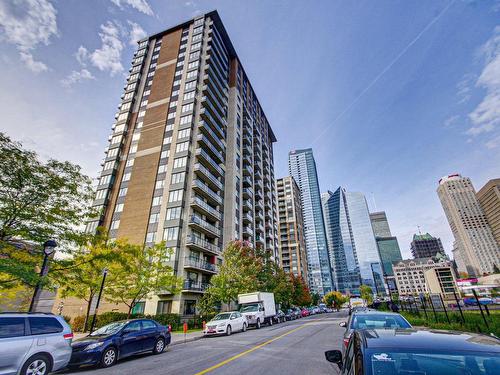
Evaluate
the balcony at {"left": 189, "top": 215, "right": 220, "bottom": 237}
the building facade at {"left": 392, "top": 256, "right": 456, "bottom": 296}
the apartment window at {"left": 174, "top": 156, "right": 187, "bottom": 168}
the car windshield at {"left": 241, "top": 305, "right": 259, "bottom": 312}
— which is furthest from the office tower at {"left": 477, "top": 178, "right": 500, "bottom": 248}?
the apartment window at {"left": 174, "top": 156, "right": 187, "bottom": 168}

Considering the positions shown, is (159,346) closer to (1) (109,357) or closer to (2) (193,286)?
(1) (109,357)

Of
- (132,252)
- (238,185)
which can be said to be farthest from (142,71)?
(132,252)

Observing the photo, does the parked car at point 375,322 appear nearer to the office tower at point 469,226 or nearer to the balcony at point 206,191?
the balcony at point 206,191

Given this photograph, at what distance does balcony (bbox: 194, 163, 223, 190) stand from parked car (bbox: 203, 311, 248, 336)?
22.1m

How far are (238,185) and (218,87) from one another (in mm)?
20002

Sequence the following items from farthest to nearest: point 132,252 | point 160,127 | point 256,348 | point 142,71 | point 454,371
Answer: point 142,71 < point 160,127 < point 132,252 < point 256,348 < point 454,371

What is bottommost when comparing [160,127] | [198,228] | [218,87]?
[198,228]

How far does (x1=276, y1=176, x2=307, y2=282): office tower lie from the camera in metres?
93.5

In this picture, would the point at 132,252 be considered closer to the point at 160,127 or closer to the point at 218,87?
the point at 160,127

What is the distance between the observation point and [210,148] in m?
40.8

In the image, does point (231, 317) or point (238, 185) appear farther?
point (238, 185)

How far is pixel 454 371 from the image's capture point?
2059 millimetres

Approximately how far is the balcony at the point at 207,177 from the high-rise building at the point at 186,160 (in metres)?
0.16

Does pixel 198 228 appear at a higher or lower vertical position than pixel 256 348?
higher
